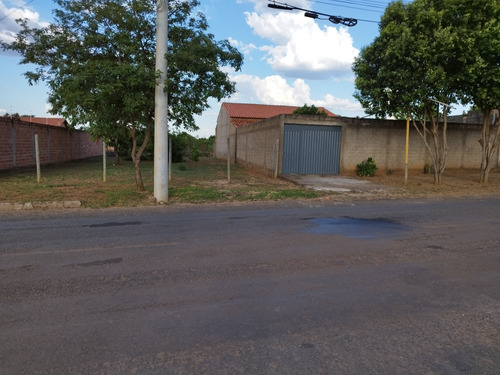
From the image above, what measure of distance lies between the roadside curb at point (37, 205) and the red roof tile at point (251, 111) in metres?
25.2

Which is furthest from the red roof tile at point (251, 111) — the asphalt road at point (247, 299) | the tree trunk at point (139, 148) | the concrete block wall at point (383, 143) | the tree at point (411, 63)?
the asphalt road at point (247, 299)

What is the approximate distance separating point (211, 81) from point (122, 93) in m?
2.62

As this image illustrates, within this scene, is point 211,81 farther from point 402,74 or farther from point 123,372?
point 123,372

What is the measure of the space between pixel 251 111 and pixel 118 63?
2935 centimetres

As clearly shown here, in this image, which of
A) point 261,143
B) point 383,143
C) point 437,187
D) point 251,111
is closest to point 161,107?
point 261,143

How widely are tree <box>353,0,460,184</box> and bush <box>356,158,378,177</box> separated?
326 cm

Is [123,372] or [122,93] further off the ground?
[122,93]

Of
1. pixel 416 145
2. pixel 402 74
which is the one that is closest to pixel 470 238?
pixel 402 74

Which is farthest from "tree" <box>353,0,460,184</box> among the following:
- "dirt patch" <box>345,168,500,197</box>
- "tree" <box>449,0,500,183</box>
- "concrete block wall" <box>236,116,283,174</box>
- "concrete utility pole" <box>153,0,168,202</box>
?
"concrete utility pole" <box>153,0,168,202</box>

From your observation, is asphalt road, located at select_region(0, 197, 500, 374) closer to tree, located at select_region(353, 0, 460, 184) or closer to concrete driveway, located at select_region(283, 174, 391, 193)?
concrete driveway, located at select_region(283, 174, 391, 193)

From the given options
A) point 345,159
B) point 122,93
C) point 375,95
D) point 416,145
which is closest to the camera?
point 122,93

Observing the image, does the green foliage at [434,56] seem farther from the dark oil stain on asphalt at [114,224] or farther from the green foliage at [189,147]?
the green foliage at [189,147]

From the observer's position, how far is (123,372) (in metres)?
2.59

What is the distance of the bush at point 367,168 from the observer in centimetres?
1805
